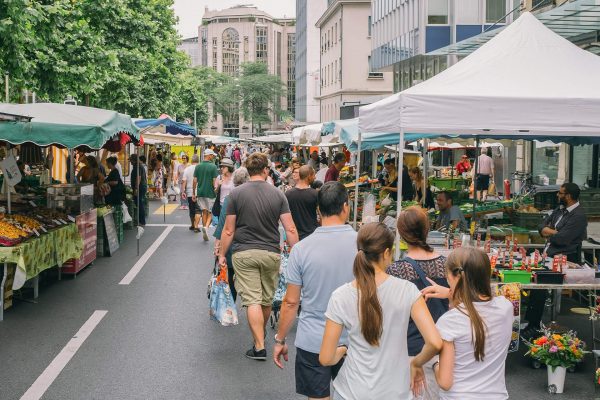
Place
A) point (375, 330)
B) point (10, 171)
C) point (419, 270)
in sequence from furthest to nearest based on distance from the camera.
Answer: point (10, 171) → point (419, 270) → point (375, 330)

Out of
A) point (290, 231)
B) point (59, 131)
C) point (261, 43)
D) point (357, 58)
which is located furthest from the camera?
point (261, 43)

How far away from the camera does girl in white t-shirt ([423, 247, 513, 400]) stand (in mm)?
4016

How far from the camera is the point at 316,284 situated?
4.95m

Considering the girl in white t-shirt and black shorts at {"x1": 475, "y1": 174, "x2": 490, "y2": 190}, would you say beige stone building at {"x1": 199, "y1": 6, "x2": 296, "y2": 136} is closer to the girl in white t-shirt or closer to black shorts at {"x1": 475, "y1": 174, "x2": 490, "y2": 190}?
black shorts at {"x1": 475, "y1": 174, "x2": 490, "y2": 190}

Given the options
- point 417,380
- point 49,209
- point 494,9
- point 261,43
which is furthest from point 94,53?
point 261,43

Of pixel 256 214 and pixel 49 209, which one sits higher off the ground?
pixel 256 214

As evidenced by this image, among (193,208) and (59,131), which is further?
(193,208)

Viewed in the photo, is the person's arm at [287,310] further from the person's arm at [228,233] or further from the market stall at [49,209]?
the market stall at [49,209]

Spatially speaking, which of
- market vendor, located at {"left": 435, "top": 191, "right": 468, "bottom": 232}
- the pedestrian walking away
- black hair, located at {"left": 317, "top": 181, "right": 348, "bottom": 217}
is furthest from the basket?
the pedestrian walking away

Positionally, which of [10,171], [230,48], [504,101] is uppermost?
[230,48]

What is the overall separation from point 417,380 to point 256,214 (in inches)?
150

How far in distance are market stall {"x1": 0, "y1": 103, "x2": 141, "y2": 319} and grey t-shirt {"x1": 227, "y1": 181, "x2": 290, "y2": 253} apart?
11.6 ft

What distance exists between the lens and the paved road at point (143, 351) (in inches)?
280

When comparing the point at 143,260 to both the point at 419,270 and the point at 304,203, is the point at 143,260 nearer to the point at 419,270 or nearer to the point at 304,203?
the point at 304,203
